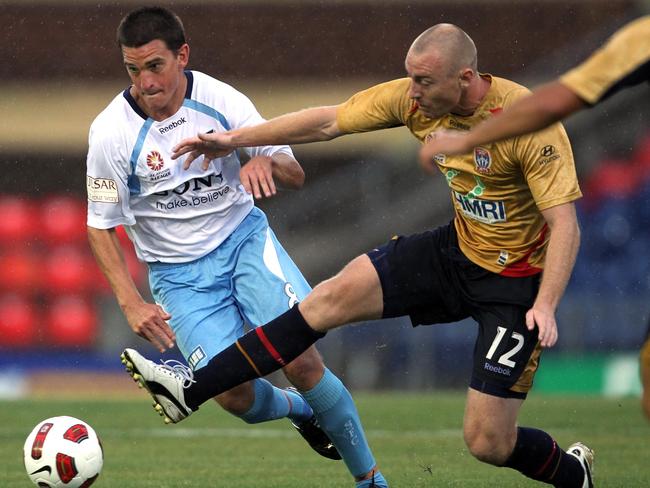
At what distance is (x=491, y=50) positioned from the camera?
19078mm

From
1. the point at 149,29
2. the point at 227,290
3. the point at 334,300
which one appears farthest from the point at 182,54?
the point at 334,300

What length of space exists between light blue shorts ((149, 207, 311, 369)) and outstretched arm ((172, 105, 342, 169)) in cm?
71

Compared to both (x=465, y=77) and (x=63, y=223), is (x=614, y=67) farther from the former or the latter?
(x=63, y=223)

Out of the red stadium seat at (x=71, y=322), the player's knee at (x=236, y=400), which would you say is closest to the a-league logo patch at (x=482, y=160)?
the player's knee at (x=236, y=400)

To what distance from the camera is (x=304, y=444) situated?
9141 millimetres

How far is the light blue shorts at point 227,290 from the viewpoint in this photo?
630 cm

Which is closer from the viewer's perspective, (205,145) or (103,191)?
(205,145)

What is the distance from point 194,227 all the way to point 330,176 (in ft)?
40.8

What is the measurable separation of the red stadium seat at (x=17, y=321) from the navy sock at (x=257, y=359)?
11.4m

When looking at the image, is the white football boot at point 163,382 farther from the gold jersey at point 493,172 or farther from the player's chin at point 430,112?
the player's chin at point 430,112

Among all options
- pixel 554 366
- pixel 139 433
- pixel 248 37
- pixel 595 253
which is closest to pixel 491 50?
pixel 248 37

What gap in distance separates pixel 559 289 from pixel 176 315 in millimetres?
2145

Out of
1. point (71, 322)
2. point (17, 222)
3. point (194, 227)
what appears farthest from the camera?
point (17, 222)

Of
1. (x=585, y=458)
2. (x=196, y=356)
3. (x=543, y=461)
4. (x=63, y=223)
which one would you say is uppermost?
(x=196, y=356)
